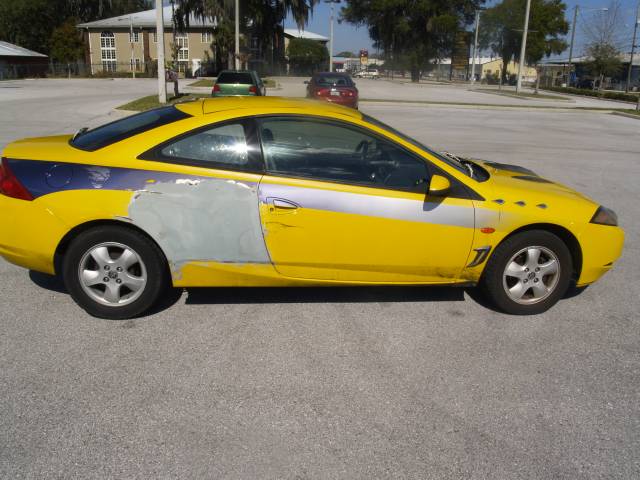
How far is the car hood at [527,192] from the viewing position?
13.9 feet

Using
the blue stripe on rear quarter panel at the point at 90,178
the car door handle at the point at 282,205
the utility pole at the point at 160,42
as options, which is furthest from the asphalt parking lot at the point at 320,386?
the utility pole at the point at 160,42

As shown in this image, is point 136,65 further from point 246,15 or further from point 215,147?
point 215,147

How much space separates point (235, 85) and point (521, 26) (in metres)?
64.3

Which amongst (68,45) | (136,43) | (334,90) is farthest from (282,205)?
(68,45)

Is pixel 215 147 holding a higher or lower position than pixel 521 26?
lower

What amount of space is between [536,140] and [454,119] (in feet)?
21.3

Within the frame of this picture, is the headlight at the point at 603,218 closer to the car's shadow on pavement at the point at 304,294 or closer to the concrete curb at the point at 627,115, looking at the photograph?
the car's shadow on pavement at the point at 304,294

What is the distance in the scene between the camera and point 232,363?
362 cm

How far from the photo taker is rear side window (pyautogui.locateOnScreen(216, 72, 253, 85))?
2077 cm

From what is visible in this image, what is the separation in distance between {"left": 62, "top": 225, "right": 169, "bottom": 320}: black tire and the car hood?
7.89 ft

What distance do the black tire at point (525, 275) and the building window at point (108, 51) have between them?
7029 cm

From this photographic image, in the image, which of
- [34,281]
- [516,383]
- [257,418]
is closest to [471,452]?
[516,383]

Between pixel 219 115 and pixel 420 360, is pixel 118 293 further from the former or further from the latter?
pixel 420 360

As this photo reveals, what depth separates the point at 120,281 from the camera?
4.00m
